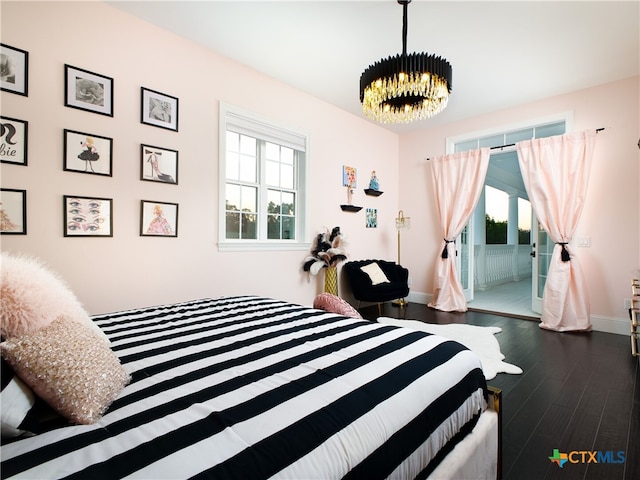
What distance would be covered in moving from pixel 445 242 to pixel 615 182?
208 centimetres

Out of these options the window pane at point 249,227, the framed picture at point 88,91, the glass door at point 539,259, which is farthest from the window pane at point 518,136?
the framed picture at point 88,91

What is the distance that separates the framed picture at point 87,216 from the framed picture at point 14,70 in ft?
2.51

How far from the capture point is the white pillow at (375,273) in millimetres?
4605

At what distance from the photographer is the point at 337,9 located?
2656mm

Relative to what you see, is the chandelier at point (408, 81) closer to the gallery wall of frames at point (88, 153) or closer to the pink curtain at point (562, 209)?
the gallery wall of frames at point (88, 153)

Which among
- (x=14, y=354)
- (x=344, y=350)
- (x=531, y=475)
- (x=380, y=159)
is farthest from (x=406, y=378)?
(x=380, y=159)

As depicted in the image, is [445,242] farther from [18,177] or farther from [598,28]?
[18,177]

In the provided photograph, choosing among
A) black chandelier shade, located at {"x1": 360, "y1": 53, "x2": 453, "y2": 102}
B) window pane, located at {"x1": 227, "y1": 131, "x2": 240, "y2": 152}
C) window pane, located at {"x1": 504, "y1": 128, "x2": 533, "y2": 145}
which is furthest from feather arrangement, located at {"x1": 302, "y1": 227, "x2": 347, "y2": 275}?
window pane, located at {"x1": 504, "y1": 128, "x2": 533, "y2": 145}

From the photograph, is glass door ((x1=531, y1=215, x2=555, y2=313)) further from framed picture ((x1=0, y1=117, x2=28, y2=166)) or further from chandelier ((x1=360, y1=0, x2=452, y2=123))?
framed picture ((x1=0, y1=117, x2=28, y2=166))

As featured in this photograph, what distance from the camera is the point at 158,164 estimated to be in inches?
114

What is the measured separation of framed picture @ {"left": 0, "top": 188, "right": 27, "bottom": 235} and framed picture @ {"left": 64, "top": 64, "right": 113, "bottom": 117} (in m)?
0.75

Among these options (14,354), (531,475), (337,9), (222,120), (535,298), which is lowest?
(531,475)

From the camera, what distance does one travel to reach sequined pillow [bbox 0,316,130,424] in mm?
856

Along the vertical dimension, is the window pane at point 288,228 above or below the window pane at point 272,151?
below
